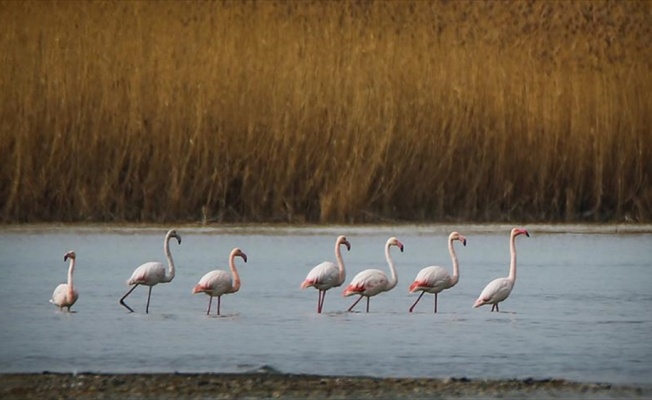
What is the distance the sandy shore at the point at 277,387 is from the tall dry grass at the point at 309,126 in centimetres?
614

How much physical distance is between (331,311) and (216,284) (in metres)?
0.70

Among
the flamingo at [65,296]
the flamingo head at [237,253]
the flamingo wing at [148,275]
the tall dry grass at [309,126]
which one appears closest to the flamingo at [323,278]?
the flamingo head at [237,253]

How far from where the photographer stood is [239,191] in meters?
12.9

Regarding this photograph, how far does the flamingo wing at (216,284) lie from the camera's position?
29.3 feet

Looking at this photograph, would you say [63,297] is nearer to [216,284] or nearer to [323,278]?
[216,284]

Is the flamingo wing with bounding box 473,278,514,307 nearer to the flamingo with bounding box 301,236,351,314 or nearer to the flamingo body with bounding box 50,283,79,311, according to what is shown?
the flamingo with bounding box 301,236,351,314

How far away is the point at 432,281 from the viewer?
912cm

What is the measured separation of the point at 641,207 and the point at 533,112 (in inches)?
49.3

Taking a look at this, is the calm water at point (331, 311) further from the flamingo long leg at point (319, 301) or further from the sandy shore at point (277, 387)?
the sandy shore at point (277, 387)

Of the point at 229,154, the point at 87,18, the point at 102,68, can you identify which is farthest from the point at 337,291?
the point at 87,18

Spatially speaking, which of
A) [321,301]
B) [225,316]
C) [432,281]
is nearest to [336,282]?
[321,301]

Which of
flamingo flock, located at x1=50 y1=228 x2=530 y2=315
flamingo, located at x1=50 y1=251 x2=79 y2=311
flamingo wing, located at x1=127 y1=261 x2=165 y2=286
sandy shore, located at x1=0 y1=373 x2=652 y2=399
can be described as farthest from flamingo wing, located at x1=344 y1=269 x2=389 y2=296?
sandy shore, located at x1=0 y1=373 x2=652 y2=399

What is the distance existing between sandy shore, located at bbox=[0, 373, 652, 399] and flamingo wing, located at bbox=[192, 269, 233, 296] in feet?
8.02

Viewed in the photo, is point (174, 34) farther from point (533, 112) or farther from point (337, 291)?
point (337, 291)
